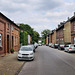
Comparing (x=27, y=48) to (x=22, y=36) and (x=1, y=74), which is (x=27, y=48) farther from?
(x=22, y=36)

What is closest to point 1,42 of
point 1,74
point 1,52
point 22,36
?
point 1,52

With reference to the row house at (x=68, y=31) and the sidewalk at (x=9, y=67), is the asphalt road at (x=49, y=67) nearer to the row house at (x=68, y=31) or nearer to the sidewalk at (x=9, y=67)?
the sidewalk at (x=9, y=67)

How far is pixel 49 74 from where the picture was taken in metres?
6.93

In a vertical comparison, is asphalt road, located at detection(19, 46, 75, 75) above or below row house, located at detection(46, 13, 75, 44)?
below

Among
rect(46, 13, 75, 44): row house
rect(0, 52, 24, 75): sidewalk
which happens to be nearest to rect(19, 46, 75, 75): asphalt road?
rect(0, 52, 24, 75): sidewalk

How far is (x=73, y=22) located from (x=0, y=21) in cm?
1976

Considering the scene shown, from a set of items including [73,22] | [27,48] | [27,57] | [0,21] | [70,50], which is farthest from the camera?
[73,22]

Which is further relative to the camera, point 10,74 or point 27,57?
point 27,57

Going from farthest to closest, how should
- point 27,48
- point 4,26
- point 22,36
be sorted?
1. point 22,36
2. point 4,26
3. point 27,48

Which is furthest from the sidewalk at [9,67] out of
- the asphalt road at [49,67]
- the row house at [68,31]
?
the row house at [68,31]

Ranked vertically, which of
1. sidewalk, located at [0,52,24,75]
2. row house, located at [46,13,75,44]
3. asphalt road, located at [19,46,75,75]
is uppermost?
row house, located at [46,13,75,44]

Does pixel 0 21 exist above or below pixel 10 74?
above

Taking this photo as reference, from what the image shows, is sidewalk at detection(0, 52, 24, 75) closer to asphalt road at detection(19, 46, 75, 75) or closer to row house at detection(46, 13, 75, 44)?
asphalt road at detection(19, 46, 75, 75)

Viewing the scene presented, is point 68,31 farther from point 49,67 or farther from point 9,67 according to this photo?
point 9,67
